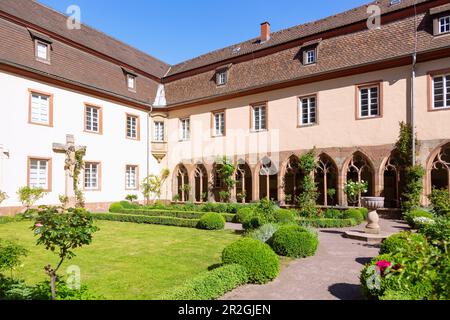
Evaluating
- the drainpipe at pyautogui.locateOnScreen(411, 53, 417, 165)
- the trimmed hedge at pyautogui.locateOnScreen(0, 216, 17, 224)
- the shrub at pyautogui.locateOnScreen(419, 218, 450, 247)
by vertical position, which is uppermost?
the drainpipe at pyautogui.locateOnScreen(411, 53, 417, 165)

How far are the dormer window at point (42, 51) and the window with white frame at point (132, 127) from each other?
5.62 metres

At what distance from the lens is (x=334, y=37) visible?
1609 centimetres

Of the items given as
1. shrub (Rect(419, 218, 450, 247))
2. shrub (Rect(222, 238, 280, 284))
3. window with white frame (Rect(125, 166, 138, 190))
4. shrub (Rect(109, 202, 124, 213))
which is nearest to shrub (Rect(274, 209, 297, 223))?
shrub (Rect(222, 238, 280, 284))

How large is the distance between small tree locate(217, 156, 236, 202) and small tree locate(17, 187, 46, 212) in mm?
9455

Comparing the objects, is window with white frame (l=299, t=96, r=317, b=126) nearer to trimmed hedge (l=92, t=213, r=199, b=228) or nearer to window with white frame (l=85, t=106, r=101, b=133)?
trimmed hedge (l=92, t=213, r=199, b=228)

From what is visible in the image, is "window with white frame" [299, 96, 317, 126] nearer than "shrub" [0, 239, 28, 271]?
No

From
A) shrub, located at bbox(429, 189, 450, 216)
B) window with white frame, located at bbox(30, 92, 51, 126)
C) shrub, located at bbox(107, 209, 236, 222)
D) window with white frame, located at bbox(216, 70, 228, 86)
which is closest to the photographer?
shrub, located at bbox(429, 189, 450, 216)

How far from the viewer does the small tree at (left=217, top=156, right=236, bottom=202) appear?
1877 centimetres

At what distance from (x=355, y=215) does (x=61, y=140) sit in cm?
1454

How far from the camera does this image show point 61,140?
16484mm

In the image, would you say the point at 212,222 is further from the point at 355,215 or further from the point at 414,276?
the point at 414,276

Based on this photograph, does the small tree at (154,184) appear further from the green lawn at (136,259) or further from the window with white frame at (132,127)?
the green lawn at (136,259)
